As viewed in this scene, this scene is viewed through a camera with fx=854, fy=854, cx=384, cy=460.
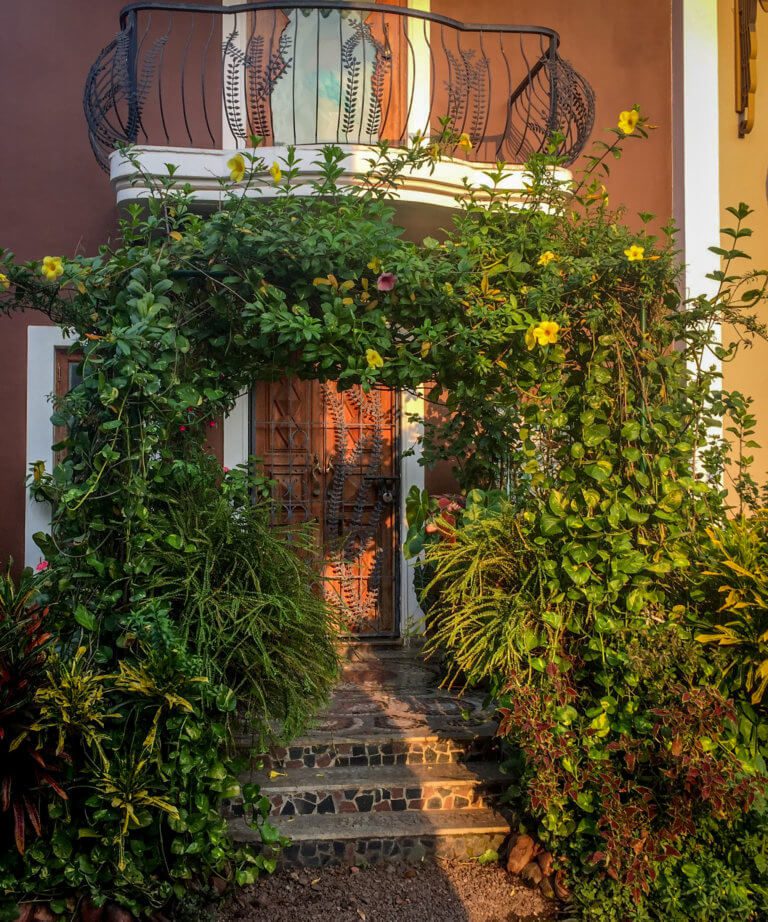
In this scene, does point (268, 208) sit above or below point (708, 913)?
above

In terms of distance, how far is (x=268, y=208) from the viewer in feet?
12.4

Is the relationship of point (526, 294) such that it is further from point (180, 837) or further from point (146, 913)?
point (146, 913)

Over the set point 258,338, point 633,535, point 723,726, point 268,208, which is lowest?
point 723,726

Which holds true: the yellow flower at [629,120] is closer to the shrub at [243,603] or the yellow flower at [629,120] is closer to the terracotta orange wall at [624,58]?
the shrub at [243,603]

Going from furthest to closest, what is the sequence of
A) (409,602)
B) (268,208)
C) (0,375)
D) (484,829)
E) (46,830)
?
(409,602) → (0,375) → (484,829) → (268,208) → (46,830)

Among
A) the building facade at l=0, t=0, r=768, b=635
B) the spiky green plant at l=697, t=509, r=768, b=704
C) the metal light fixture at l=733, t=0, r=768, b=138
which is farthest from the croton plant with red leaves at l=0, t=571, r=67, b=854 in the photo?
the metal light fixture at l=733, t=0, r=768, b=138

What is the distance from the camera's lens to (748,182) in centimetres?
652

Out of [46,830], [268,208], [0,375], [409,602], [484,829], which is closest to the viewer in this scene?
[46,830]

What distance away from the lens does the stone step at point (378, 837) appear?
13.4ft

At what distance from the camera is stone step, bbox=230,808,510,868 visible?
4082mm

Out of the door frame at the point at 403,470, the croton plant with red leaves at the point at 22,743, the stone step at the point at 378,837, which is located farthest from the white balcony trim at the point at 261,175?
the stone step at the point at 378,837

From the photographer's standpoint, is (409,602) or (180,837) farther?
(409,602)

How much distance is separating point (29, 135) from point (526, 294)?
4046mm

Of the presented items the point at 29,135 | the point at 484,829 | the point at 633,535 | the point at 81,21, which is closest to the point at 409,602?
the point at 484,829
